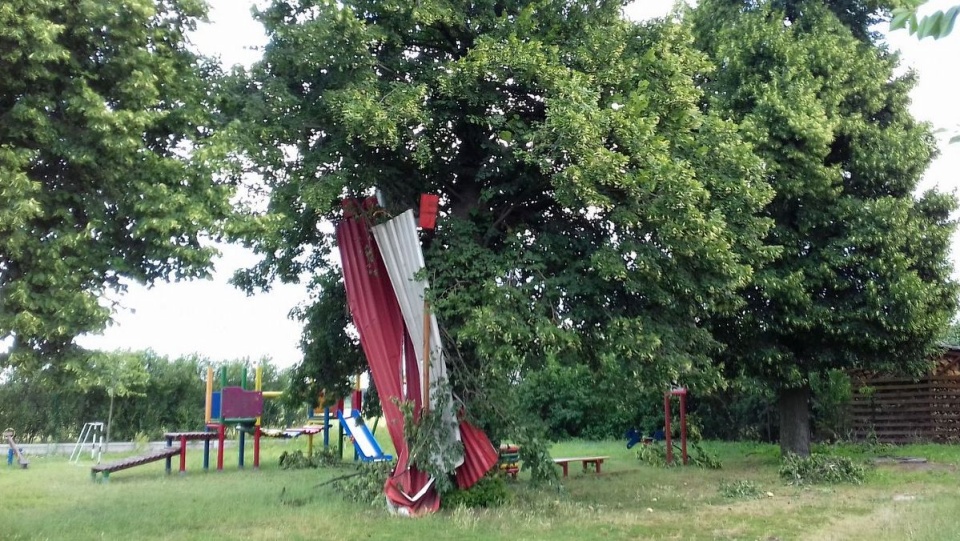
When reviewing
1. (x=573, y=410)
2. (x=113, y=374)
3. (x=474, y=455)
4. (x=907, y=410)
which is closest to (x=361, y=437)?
(x=113, y=374)

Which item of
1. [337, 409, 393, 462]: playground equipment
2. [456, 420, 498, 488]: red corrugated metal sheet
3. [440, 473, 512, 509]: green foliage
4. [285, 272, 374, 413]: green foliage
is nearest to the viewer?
[456, 420, 498, 488]: red corrugated metal sheet

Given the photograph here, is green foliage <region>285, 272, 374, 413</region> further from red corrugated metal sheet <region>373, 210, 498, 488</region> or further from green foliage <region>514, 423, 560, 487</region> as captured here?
green foliage <region>514, 423, 560, 487</region>

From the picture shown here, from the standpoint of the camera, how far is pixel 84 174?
7.83 meters

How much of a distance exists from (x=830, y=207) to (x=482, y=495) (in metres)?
8.30

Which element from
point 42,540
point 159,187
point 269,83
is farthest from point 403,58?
point 42,540

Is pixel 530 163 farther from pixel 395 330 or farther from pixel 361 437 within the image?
pixel 361 437


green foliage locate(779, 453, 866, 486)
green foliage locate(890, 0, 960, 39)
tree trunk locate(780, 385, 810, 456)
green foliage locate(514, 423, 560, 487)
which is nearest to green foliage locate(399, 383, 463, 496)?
green foliage locate(514, 423, 560, 487)

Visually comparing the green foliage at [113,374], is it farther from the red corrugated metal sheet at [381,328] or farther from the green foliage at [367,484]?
the green foliage at [367,484]

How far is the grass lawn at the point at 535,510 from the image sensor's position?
28.0 feet

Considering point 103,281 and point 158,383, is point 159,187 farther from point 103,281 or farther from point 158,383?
point 158,383

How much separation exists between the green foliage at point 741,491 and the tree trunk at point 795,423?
139 inches

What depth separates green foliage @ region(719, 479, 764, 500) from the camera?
1154cm

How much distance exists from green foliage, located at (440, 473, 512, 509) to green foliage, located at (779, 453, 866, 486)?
17.8 feet

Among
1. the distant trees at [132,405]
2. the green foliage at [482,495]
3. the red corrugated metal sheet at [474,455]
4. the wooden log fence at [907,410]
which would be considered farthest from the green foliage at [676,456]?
the distant trees at [132,405]
